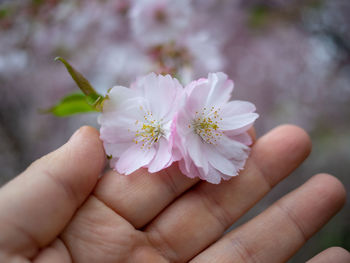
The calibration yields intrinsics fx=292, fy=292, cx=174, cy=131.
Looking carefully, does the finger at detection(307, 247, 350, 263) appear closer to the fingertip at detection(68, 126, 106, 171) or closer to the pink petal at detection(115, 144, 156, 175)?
the pink petal at detection(115, 144, 156, 175)

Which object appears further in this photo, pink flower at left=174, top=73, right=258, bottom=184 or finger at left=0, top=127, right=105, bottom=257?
pink flower at left=174, top=73, right=258, bottom=184

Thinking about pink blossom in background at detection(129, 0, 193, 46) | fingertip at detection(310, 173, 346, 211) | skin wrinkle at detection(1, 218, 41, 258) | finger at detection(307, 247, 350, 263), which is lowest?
finger at detection(307, 247, 350, 263)

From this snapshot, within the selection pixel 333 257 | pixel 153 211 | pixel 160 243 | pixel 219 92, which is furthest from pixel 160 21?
pixel 333 257

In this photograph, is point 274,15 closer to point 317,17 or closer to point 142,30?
point 317,17

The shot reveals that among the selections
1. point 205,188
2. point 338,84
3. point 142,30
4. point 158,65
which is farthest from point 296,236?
point 338,84

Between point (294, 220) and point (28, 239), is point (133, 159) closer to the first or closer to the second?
point (28, 239)

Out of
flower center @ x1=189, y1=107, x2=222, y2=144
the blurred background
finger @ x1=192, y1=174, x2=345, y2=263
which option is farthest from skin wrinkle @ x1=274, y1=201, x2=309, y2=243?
the blurred background

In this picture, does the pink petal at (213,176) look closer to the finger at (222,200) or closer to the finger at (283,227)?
the finger at (222,200)

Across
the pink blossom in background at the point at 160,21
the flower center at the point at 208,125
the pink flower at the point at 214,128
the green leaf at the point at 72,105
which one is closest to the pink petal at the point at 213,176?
the pink flower at the point at 214,128
